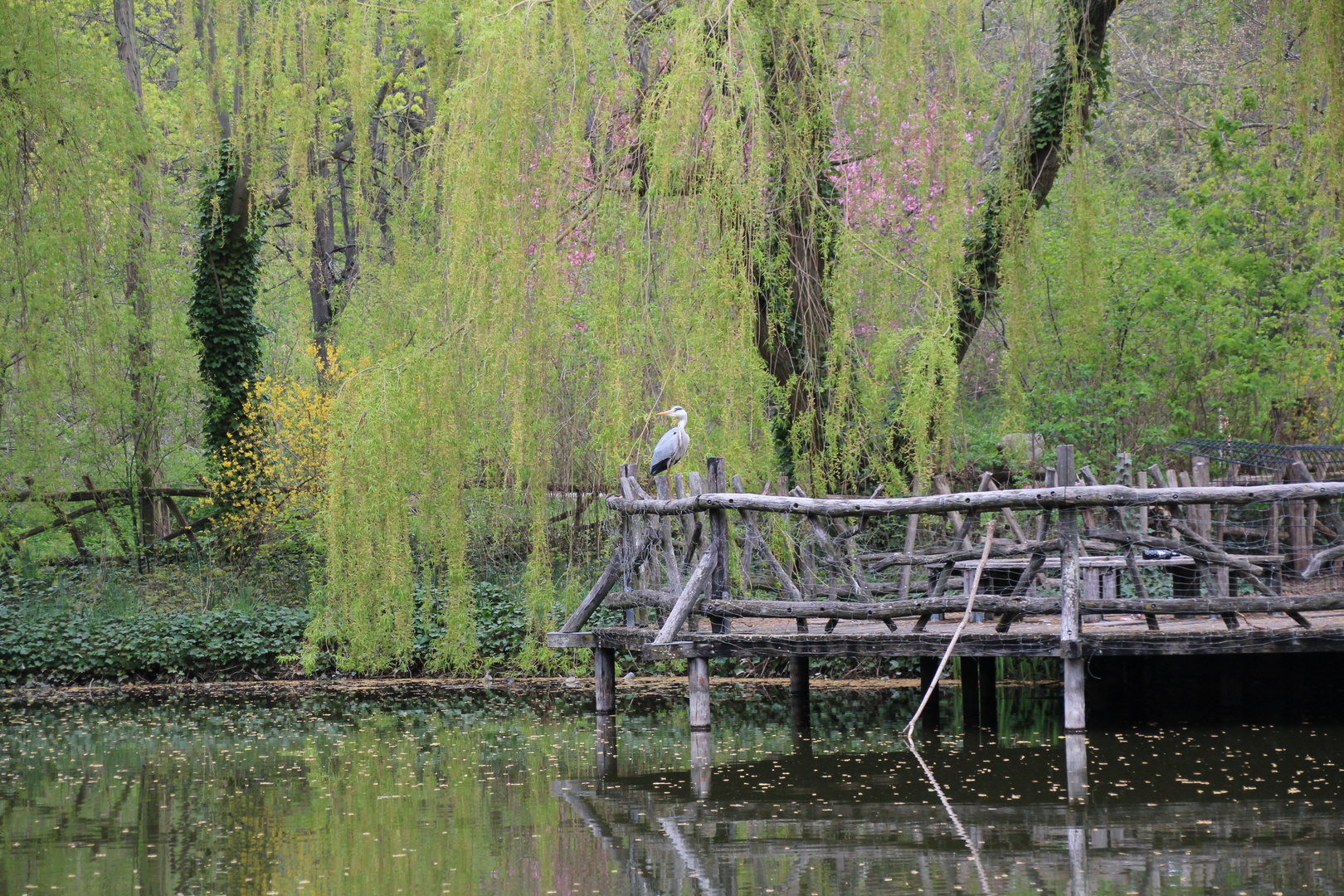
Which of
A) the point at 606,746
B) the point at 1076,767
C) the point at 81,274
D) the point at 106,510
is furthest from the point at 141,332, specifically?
the point at 1076,767

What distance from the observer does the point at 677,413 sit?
27.6 feet

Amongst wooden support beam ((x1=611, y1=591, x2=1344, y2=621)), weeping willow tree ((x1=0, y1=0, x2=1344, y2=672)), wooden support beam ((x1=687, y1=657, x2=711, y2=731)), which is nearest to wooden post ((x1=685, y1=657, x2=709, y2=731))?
wooden support beam ((x1=687, y1=657, x2=711, y2=731))

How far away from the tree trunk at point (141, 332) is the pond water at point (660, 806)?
454 centimetres

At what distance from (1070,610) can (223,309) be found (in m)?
10.1

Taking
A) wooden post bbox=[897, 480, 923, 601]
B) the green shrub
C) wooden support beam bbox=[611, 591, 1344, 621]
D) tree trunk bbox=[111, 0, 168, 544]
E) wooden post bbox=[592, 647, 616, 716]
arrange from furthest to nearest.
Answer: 1. tree trunk bbox=[111, 0, 168, 544]
2. the green shrub
3. wooden post bbox=[592, 647, 616, 716]
4. wooden post bbox=[897, 480, 923, 601]
5. wooden support beam bbox=[611, 591, 1344, 621]

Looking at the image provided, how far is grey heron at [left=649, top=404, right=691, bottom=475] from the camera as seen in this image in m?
8.61

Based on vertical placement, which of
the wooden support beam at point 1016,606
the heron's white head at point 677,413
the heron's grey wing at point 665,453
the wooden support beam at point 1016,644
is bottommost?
the wooden support beam at point 1016,644

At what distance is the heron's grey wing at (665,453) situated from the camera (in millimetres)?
8883

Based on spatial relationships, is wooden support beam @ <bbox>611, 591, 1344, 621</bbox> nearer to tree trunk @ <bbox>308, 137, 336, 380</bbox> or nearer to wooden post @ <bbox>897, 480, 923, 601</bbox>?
wooden post @ <bbox>897, 480, 923, 601</bbox>

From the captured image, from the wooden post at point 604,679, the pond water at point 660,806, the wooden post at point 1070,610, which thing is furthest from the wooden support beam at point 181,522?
the wooden post at point 1070,610

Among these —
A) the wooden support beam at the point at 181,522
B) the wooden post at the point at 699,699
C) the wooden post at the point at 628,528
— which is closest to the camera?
the wooden post at the point at 699,699

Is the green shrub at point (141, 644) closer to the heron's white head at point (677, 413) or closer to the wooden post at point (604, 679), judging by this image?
the wooden post at point (604, 679)

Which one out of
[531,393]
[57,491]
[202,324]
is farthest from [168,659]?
[531,393]

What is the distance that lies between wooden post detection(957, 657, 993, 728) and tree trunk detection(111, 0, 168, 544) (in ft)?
27.4
